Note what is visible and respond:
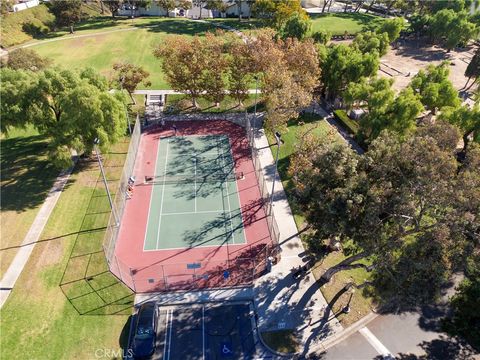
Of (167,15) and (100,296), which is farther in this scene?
(167,15)

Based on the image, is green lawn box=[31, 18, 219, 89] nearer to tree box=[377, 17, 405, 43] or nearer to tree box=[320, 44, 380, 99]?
tree box=[320, 44, 380, 99]

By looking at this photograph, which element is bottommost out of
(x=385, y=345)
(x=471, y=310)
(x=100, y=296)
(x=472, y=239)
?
(x=385, y=345)

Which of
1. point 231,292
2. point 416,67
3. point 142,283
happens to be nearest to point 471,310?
point 231,292

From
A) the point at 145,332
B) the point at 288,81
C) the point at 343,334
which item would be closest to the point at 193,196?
the point at 145,332

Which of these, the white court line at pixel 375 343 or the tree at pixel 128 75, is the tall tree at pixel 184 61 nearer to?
the tree at pixel 128 75

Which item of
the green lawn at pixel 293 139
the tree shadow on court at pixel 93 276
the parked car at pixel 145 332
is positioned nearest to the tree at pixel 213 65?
the green lawn at pixel 293 139

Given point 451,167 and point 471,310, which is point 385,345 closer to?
point 471,310
